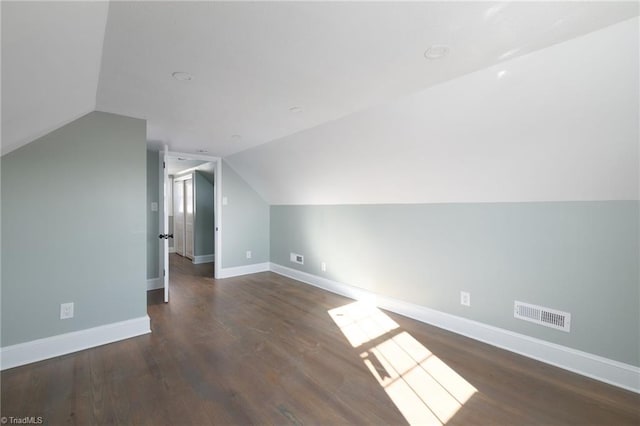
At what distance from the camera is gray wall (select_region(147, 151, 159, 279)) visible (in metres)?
4.28

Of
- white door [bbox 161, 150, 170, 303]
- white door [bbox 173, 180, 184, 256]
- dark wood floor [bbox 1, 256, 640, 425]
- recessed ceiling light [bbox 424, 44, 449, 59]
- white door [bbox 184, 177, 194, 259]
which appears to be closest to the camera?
recessed ceiling light [bbox 424, 44, 449, 59]

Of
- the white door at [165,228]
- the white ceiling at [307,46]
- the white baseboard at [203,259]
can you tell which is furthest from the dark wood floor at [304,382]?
the white baseboard at [203,259]

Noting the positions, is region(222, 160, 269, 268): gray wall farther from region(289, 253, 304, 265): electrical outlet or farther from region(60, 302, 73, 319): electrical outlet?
region(60, 302, 73, 319): electrical outlet

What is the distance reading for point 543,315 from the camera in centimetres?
231

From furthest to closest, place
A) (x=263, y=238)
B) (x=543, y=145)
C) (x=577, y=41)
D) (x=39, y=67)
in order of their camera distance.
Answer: (x=263, y=238)
(x=543, y=145)
(x=577, y=41)
(x=39, y=67)

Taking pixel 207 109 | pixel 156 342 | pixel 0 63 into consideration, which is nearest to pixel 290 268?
pixel 156 342

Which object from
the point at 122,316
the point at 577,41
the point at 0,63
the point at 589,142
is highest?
the point at 577,41

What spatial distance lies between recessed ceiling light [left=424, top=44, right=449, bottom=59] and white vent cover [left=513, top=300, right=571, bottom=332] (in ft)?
7.06

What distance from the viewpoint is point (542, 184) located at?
222cm

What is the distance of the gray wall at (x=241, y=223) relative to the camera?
4.95 meters

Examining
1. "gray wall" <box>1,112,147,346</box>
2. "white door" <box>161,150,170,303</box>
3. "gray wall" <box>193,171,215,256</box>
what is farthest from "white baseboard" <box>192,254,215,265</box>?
"gray wall" <box>1,112,147,346</box>

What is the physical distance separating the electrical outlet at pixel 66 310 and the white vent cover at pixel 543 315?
3916 mm

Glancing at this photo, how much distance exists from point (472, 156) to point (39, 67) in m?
2.79

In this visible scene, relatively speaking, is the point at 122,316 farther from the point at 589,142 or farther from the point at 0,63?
the point at 589,142
